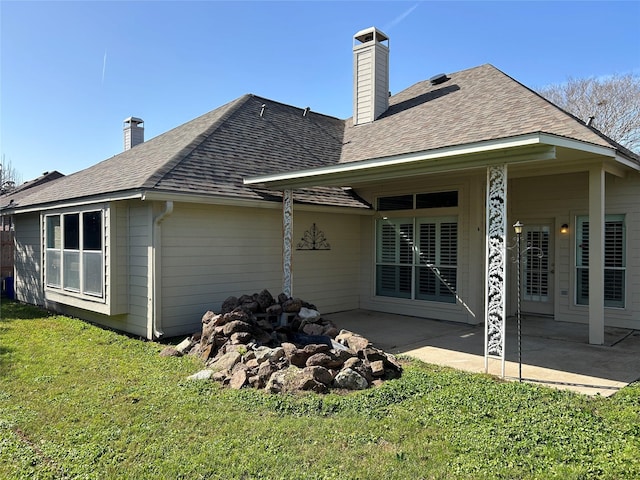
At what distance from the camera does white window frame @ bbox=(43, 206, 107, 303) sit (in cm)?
753

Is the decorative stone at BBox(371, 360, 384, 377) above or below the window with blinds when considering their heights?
below

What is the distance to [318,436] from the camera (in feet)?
11.5

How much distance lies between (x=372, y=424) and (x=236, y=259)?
4.95 m

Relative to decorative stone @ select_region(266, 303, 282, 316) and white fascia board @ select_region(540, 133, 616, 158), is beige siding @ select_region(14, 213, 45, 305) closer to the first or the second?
decorative stone @ select_region(266, 303, 282, 316)

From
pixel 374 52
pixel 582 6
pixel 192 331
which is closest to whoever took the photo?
pixel 192 331

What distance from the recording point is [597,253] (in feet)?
22.0

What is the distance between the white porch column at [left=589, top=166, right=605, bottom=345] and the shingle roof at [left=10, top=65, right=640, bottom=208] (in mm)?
581

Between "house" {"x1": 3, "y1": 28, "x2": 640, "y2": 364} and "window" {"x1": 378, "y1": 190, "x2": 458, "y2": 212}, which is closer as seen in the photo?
"house" {"x1": 3, "y1": 28, "x2": 640, "y2": 364}

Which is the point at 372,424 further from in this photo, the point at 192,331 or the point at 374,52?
the point at 374,52

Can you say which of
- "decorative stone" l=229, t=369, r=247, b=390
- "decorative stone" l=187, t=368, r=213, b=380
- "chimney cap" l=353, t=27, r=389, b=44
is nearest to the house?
"chimney cap" l=353, t=27, r=389, b=44

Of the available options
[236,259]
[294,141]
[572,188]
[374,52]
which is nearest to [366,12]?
[374,52]

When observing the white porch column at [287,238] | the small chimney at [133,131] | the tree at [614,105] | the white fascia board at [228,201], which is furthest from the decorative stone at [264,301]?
the tree at [614,105]

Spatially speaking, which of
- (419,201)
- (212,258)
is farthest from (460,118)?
(212,258)

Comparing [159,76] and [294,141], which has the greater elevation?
[159,76]
